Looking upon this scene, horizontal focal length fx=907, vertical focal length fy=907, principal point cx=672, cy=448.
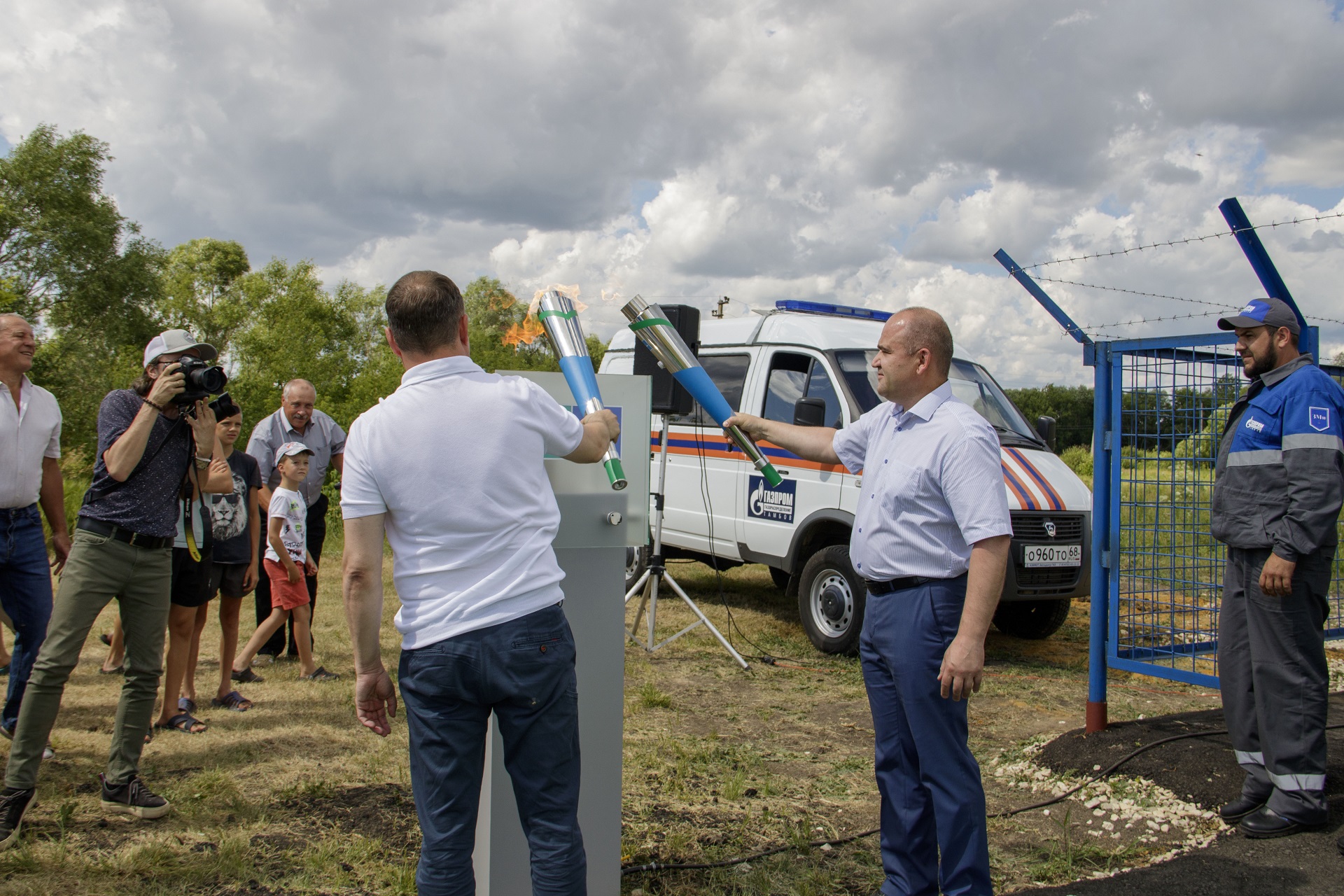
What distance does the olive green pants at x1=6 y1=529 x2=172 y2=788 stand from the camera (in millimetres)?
3432

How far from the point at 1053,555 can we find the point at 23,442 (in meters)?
6.17

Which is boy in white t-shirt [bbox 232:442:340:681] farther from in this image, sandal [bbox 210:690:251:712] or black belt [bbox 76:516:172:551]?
black belt [bbox 76:516:172:551]

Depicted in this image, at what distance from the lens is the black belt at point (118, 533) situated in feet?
11.9

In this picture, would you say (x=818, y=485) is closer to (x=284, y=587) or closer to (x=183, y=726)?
(x=284, y=587)

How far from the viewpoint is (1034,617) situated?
7730 millimetres

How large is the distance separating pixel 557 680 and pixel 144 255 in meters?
38.6

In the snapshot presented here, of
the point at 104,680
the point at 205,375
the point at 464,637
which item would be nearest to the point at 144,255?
the point at 104,680

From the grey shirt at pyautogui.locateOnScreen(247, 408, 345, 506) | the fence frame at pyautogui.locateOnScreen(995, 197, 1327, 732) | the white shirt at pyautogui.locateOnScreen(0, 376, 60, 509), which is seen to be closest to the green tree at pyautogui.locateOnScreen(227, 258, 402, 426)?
the grey shirt at pyautogui.locateOnScreen(247, 408, 345, 506)

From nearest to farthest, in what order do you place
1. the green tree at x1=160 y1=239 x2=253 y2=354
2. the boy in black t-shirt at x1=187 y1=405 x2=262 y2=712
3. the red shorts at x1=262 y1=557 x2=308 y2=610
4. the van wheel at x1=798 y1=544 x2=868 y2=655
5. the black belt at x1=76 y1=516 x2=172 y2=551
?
1. the black belt at x1=76 y1=516 x2=172 y2=551
2. the boy in black t-shirt at x1=187 y1=405 x2=262 y2=712
3. the red shorts at x1=262 y1=557 x2=308 y2=610
4. the van wheel at x1=798 y1=544 x2=868 y2=655
5. the green tree at x1=160 y1=239 x2=253 y2=354

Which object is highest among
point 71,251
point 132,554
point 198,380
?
point 71,251

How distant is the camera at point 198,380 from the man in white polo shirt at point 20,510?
866 millimetres

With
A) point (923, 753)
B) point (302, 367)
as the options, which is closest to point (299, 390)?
point (923, 753)

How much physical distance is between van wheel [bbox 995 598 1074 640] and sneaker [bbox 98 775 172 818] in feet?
20.0

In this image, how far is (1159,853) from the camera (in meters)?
3.62
